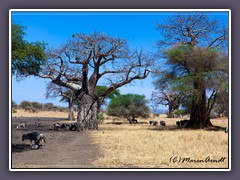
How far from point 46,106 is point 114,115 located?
710cm

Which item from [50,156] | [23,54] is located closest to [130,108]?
[23,54]

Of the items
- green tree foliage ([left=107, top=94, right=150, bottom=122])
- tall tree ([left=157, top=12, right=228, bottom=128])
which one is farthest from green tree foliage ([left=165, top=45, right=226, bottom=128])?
green tree foliage ([left=107, top=94, right=150, bottom=122])

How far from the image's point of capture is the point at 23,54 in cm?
973

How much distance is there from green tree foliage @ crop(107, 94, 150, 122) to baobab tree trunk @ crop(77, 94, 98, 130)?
37.9 feet

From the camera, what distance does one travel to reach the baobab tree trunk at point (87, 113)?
17.4 metres

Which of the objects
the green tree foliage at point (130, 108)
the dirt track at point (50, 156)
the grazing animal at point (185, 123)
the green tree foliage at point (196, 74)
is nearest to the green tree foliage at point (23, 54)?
the dirt track at point (50, 156)

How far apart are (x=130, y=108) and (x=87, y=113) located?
12.7 metres

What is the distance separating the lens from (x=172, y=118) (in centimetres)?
2225

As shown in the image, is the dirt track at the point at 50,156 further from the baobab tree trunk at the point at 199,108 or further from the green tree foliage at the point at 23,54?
the baobab tree trunk at the point at 199,108

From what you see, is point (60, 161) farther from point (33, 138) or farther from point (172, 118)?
point (172, 118)

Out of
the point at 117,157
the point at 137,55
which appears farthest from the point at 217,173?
the point at 137,55

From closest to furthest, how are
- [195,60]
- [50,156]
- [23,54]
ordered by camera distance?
[50,156] < [23,54] < [195,60]

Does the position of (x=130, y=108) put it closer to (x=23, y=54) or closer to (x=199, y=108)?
(x=199, y=108)

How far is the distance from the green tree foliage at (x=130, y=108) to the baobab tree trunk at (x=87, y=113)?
1154cm
